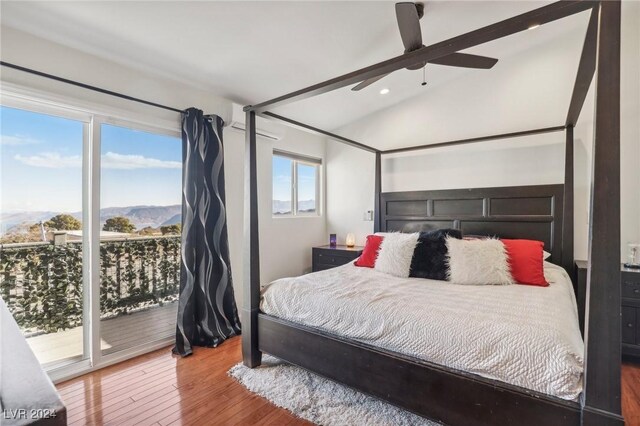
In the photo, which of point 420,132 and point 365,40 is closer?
point 365,40

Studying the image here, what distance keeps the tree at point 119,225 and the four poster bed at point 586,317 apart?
1162 millimetres

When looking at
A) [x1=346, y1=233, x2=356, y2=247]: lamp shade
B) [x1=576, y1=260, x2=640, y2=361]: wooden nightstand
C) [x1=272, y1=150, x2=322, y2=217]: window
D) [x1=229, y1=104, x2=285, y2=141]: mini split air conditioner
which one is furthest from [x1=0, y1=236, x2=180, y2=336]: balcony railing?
[x1=576, y1=260, x2=640, y2=361]: wooden nightstand

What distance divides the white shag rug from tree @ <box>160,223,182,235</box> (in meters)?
1.42

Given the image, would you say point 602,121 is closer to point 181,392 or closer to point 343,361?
point 343,361

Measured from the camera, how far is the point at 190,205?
9.52 ft

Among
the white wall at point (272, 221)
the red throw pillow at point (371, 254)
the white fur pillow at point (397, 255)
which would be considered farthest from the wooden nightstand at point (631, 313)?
the white wall at point (272, 221)

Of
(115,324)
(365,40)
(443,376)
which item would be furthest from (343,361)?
(365,40)

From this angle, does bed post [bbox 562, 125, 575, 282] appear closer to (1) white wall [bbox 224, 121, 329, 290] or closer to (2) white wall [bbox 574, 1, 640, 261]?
(2) white wall [bbox 574, 1, 640, 261]

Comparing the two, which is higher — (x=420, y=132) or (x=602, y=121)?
(x=420, y=132)

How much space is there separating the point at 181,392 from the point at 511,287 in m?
2.50

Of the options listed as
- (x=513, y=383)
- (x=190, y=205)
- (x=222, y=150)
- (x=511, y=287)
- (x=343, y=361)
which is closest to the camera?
(x=513, y=383)

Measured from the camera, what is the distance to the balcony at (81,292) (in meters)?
2.26

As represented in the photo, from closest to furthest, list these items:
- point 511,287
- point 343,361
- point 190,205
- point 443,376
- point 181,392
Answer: point 443,376
point 343,361
point 181,392
point 511,287
point 190,205

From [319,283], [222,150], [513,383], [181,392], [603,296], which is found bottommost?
[181,392]
